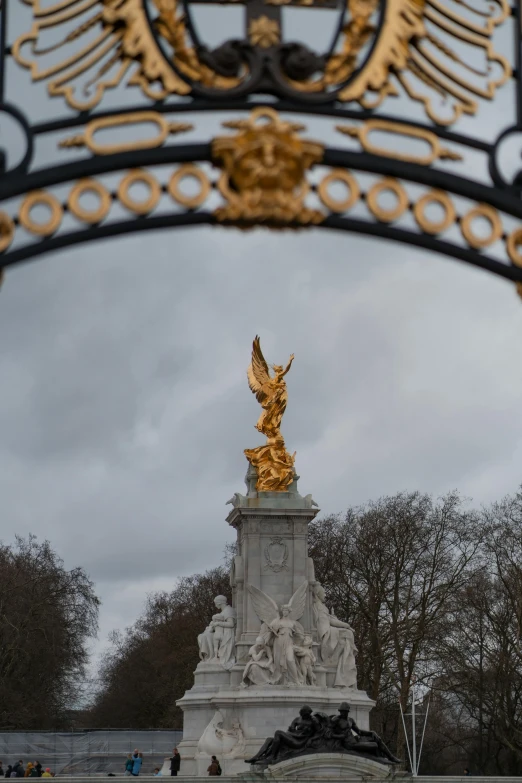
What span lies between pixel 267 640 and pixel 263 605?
1361mm

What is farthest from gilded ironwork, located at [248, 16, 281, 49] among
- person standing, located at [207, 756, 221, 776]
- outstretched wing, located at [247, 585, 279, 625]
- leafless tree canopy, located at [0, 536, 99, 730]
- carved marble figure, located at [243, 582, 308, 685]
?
leafless tree canopy, located at [0, 536, 99, 730]

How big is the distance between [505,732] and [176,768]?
2229 centimetres

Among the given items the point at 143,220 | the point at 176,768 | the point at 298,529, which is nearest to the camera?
the point at 143,220

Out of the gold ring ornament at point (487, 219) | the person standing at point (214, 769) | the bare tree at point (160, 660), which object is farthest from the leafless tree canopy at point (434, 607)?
the gold ring ornament at point (487, 219)

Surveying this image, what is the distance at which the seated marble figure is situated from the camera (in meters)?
25.8

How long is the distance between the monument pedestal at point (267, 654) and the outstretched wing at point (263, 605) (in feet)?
0.08

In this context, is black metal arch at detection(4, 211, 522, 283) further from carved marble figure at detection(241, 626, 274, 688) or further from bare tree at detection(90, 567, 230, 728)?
bare tree at detection(90, 567, 230, 728)

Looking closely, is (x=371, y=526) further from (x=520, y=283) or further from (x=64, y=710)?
(x=520, y=283)

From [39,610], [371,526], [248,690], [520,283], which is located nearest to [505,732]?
[371,526]

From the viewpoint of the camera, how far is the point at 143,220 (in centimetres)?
641

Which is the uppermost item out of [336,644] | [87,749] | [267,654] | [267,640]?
[336,644]

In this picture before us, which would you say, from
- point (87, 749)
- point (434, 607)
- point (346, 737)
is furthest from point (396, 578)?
point (346, 737)

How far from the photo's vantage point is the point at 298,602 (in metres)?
34.1

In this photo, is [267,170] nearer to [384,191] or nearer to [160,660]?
[384,191]
